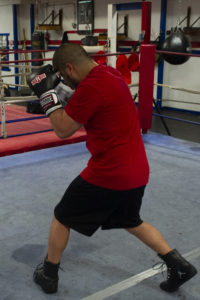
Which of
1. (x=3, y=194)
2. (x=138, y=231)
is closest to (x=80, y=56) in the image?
(x=138, y=231)

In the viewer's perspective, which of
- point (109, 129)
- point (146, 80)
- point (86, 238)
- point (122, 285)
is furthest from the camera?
point (146, 80)

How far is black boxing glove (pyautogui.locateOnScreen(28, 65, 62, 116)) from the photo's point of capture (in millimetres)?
1516

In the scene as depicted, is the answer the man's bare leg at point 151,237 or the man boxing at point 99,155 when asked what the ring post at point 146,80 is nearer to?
the man boxing at point 99,155

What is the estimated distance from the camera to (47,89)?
1580mm

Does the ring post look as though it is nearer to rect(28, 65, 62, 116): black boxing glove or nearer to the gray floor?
the gray floor

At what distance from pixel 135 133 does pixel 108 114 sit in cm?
15

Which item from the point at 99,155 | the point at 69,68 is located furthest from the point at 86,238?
the point at 69,68

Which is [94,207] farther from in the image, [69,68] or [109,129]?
[69,68]

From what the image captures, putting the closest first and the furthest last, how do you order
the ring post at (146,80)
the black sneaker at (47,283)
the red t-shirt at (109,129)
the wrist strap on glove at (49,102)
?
1. the red t-shirt at (109,129)
2. the wrist strap on glove at (49,102)
3. the black sneaker at (47,283)
4. the ring post at (146,80)

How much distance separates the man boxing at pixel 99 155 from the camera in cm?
140

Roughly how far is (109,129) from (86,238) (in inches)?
33.8

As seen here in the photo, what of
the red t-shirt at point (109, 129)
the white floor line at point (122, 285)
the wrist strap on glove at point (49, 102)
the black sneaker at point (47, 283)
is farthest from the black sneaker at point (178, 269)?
the wrist strap on glove at point (49, 102)

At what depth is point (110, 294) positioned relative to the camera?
1.62m

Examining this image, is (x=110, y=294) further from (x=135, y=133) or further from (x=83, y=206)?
(x=135, y=133)
